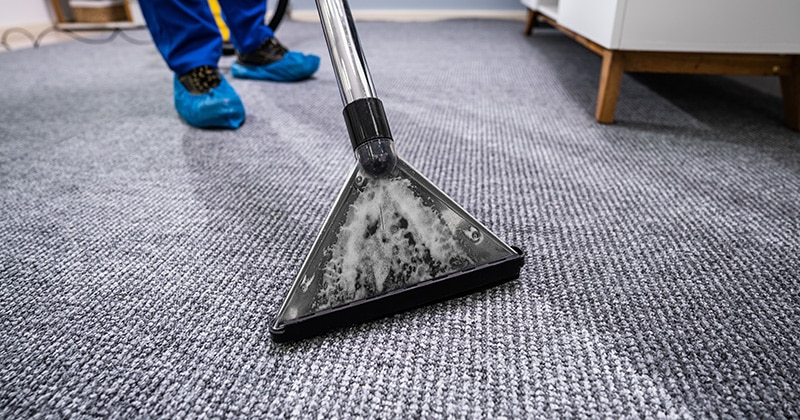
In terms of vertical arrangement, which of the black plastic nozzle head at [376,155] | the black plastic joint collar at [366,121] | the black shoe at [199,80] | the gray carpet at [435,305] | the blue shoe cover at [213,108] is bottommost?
the gray carpet at [435,305]

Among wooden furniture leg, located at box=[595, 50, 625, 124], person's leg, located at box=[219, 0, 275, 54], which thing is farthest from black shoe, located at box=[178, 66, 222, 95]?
wooden furniture leg, located at box=[595, 50, 625, 124]

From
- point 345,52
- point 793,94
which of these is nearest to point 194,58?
point 345,52

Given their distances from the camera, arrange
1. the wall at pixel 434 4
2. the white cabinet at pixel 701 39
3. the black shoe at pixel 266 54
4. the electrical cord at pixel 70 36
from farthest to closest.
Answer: the wall at pixel 434 4 → the electrical cord at pixel 70 36 → the black shoe at pixel 266 54 → the white cabinet at pixel 701 39

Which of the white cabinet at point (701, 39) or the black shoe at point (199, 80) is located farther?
the black shoe at point (199, 80)

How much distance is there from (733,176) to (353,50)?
591 millimetres

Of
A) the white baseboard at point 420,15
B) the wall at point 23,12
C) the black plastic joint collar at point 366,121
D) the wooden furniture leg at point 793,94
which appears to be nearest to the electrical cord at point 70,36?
the wall at point 23,12

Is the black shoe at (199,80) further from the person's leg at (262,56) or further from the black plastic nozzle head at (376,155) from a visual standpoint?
the black plastic nozzle head at (376,155)

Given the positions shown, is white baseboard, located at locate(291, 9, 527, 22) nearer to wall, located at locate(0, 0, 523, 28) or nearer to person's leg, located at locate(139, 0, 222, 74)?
wall, located at locate(0, 0, 523, 28)

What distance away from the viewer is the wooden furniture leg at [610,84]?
2.81 feet

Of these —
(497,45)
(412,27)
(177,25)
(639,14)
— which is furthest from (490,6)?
(177,25)

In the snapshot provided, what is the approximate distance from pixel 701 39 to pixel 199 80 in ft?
3.08

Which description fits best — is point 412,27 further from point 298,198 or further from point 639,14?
point 298,198

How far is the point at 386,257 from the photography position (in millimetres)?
373

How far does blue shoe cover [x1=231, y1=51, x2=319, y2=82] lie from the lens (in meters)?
1.22
